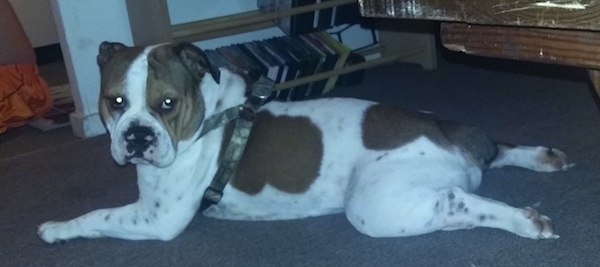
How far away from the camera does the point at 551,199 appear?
75.9 inches

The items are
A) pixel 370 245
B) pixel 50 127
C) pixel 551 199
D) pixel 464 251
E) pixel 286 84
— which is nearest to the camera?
pixel 464 251

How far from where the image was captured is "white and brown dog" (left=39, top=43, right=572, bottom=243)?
69.7 inches

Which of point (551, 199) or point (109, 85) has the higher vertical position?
point (109, 85)

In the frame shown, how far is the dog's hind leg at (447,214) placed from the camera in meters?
1.70

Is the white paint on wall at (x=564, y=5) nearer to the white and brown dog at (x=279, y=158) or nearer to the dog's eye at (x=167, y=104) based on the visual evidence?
the white and brown dog at (x=279, y=158)

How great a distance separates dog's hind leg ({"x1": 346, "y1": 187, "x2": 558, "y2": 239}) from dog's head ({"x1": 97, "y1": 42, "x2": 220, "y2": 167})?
51 cm

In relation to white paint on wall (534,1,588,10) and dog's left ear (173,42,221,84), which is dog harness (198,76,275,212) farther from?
white paint on wall (534,1,588,10)

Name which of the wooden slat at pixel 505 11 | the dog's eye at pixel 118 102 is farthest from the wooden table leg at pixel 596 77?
the dog's eye at pixel 118 102

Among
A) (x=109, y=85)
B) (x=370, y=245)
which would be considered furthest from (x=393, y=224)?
(x=109, y=85)

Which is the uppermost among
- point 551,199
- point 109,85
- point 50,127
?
point 109,85

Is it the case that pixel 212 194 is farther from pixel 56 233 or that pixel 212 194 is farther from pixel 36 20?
pixel 36 20

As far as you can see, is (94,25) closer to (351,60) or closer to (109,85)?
(351,60)

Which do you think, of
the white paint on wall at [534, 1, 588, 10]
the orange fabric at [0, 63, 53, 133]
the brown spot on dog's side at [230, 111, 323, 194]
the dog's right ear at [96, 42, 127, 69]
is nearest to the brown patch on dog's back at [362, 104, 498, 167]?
the brown spot on dog's side at [230, 111, 323, 194]

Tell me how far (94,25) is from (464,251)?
2199 mm
